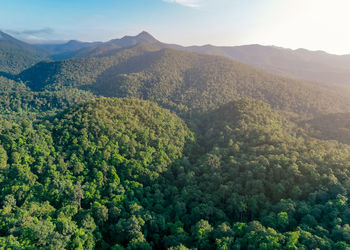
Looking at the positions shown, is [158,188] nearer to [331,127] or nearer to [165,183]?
[165,183]

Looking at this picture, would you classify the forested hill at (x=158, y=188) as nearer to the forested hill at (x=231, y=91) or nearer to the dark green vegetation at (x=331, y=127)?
the dark green vegetation at (x=331, y=127)

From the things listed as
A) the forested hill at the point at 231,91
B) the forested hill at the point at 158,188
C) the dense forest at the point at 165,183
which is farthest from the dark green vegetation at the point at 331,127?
the forested hill at the point at 158,188

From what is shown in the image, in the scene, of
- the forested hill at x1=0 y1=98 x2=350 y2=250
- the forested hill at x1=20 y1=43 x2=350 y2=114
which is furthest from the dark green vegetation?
the forested hill at x1=0 y1=98 x2=350 y2=250

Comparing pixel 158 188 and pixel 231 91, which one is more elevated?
pixel 231 91

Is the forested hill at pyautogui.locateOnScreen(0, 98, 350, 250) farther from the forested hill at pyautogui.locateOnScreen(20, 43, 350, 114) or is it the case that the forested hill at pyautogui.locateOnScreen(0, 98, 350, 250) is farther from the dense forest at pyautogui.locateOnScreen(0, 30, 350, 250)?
the forested hill at pyautogui.locateOnScreen(20, 43, 350, 114)

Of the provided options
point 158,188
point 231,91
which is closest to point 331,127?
point 231,91

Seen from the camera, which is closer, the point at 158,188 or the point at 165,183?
the point at 158,188

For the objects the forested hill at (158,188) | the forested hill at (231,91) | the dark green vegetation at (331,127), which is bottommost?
the forested hill at (158,188)

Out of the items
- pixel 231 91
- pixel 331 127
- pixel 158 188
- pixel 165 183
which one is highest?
pixel 231 91
